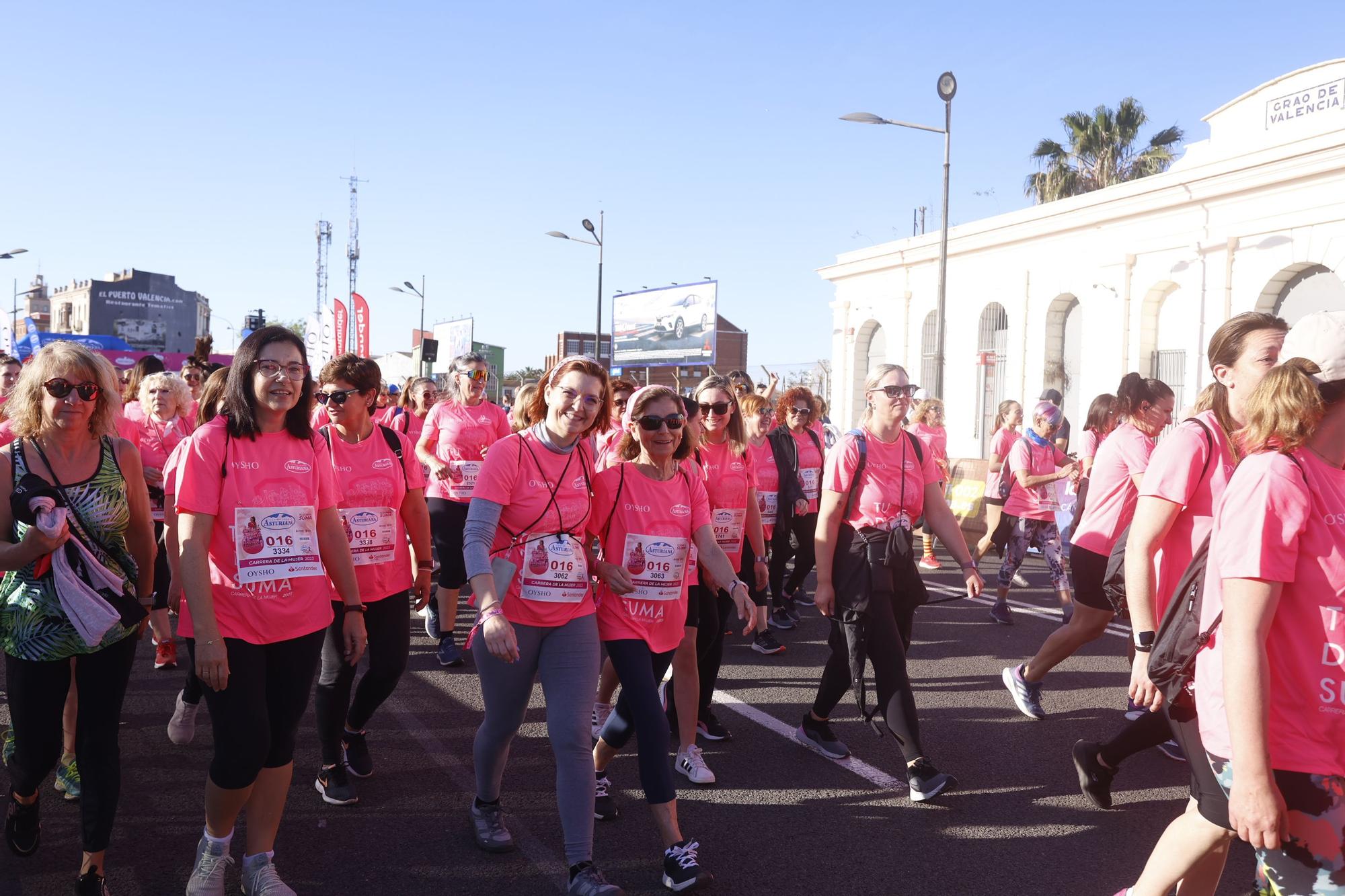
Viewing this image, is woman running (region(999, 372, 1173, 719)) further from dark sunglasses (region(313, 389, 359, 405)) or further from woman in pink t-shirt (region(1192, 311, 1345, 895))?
dark sunglasses (region(313, 389, 359, 405))

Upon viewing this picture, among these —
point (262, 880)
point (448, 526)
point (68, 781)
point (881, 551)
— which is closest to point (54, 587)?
point (262, 880)

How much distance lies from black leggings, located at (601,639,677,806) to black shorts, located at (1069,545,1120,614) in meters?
2.60

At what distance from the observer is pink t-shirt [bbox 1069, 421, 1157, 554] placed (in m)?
5.41

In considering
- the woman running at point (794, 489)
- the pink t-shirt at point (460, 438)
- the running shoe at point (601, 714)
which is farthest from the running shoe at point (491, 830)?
the woman running at point (794, 489)

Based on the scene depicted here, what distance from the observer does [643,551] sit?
158 inches

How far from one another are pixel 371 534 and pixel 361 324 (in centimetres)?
2118

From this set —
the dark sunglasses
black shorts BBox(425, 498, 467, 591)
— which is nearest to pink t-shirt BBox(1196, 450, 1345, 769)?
the dark sunglasses

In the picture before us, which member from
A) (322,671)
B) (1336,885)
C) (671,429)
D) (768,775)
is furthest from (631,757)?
(1336,885)

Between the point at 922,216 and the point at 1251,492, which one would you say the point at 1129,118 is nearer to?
the point at 922,216

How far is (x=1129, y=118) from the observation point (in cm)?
3328

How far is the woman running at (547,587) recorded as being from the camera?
11.5ft

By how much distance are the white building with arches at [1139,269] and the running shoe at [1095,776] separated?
56.2 feet

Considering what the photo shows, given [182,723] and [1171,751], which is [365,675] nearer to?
[182,723]

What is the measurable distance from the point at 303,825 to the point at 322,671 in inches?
24.8
